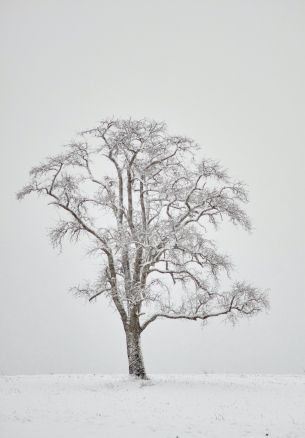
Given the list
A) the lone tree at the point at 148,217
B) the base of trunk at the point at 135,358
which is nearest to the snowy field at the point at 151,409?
the base of trunk at the point at 135,358

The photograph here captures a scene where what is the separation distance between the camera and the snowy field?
12.8 meters

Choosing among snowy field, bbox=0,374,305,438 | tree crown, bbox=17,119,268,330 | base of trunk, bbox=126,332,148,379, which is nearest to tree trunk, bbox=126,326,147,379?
base of trunk, bbox=126,332,148,379

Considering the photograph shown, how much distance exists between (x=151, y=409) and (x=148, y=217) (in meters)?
12.4

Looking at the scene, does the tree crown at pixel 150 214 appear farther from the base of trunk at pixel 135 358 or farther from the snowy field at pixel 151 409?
the snowy field at pixel 151 409

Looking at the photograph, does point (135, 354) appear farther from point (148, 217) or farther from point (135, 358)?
point (148, 217)

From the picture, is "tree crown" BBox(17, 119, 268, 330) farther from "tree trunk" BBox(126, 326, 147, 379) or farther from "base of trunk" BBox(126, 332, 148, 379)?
"base of trunk" BBox(126, 332, 148, 379)

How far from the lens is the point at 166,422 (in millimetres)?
13852

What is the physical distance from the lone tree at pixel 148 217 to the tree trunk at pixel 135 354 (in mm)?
47

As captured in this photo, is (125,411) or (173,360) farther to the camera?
(173,360)

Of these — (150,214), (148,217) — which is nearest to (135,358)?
(148,217)

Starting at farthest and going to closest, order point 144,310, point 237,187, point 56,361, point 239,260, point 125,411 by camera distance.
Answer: point 239,260 < point 56,361 < point 144,310 < point 237,187 < point 125,411

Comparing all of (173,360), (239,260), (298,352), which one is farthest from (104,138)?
(239,260)

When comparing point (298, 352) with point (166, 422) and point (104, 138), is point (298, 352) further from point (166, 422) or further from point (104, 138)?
point (166, 422)

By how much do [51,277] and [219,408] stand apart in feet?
426
